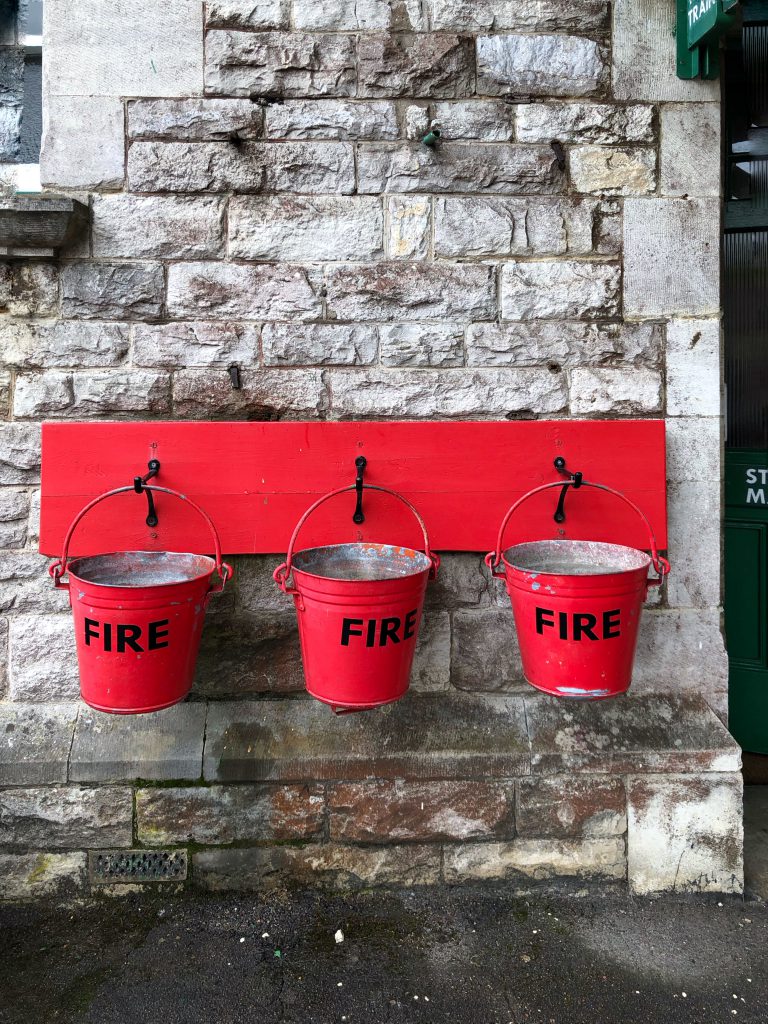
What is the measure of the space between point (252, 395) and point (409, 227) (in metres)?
0.92

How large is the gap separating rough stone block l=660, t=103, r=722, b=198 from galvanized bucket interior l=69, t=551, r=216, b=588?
2389 millimetres

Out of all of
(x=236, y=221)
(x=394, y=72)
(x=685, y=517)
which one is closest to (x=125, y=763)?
(x=236, y=221)

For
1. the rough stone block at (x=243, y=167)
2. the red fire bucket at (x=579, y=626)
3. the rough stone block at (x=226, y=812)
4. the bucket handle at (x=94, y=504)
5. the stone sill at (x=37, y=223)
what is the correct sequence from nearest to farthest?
the red fire bucket at (x=579, y=626) < the bucket handle at (x=94, y=504) < the stone sill at (x=37, y=223) < the rough stone block at (x=226, y=812) < the rough stone block at (x=243, y=167)

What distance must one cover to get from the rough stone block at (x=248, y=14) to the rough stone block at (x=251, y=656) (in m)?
2.32

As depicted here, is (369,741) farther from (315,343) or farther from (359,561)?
(315,343)

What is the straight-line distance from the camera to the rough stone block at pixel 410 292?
271 centimetres

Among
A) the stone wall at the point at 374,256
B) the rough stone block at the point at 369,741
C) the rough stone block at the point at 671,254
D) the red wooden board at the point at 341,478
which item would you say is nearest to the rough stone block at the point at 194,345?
the stone wall at the point at 374,256

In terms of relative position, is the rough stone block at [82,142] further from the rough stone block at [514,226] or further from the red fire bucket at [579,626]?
the red fire bucket at [579,626]

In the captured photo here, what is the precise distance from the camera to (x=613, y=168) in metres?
2.74

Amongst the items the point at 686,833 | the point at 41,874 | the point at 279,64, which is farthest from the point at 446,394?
the point at 41,874

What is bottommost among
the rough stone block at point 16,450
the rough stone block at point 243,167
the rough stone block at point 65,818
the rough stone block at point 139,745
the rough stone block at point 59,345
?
the rough stone block at point 65,818

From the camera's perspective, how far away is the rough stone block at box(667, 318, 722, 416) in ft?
8.96

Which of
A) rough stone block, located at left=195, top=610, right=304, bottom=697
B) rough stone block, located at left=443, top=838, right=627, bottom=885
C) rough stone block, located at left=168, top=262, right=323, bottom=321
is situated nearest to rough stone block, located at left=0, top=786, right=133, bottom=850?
rough stone block, located at left=195, top=610, right=304, bottom=697

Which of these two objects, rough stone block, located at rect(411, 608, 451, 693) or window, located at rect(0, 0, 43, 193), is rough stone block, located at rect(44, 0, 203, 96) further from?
rough stone block, located at rect(411, 608, 451, 693)
